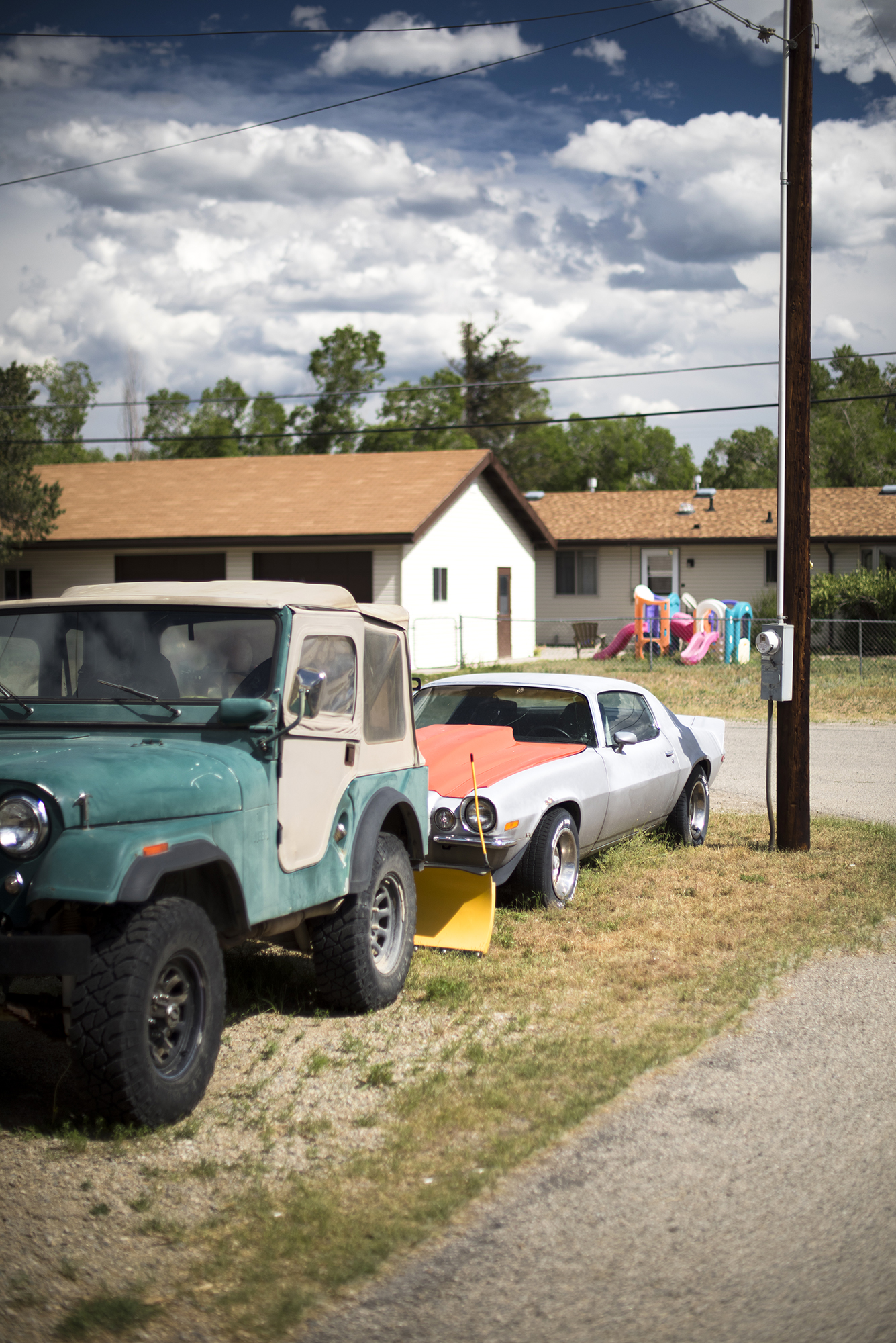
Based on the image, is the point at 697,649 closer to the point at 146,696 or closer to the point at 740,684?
the point at 740,684

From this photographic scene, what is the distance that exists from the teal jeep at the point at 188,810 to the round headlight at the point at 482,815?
0.88m

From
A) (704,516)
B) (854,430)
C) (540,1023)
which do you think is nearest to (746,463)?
(854,430)

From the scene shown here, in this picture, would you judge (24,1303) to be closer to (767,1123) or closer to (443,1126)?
(443,1126)

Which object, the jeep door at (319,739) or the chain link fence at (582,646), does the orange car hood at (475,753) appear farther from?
the chain link fence at (582,646)

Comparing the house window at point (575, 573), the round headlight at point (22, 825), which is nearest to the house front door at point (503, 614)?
the house window at point (575, 573)

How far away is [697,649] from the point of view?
28516 millimetres

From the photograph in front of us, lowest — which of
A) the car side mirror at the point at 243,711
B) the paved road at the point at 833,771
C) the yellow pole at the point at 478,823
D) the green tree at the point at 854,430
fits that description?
the paved road at the point at 833,771

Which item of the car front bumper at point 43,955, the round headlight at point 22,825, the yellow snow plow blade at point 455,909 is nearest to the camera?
the car front bumper at point 43,955

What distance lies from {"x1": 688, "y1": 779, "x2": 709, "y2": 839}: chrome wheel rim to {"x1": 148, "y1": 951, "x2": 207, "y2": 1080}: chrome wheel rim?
19.7 feet

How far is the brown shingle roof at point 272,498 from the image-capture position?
28.1 m

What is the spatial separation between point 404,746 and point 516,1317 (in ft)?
10.8

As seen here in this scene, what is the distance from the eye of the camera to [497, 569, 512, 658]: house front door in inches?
1302

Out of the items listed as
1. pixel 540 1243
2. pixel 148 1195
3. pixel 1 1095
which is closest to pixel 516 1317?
pixel 540 1243

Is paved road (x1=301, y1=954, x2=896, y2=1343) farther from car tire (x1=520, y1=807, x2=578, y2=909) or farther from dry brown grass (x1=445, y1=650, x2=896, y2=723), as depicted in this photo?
dry brown grass (x1=445, y1=650, x2=896, y2=723)
